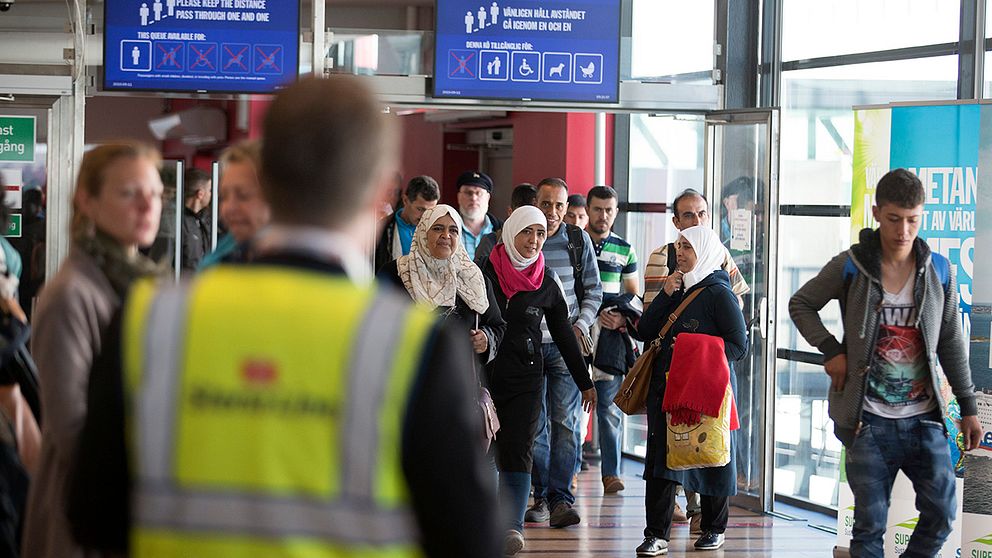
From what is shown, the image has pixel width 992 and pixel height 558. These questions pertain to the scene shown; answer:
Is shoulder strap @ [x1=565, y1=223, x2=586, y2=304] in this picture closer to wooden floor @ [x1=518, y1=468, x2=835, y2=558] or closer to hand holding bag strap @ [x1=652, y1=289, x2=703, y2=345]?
wooden floor @ [x1=518, y1=468, x2=835, y2=558]

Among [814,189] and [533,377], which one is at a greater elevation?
[814,189]

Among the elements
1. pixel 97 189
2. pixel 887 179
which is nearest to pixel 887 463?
pixel 887 179

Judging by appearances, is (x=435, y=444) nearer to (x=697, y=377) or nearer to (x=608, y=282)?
(x=697, y=377)

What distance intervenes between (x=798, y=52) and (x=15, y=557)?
6.11 metres

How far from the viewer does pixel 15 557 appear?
2.77m

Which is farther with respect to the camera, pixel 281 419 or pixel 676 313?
pixel 676 313

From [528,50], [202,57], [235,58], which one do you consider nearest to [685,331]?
[528,50]

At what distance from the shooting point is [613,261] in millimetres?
7879

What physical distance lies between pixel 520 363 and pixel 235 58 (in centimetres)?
239

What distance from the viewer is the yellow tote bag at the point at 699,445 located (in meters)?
5.80

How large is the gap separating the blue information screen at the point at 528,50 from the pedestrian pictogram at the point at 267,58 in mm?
845

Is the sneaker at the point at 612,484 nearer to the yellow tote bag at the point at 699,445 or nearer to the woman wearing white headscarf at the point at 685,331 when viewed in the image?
the woman wearing white headscarf at the point at 685,331

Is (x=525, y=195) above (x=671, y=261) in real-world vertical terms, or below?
above

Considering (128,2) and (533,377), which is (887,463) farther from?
(128,2)
